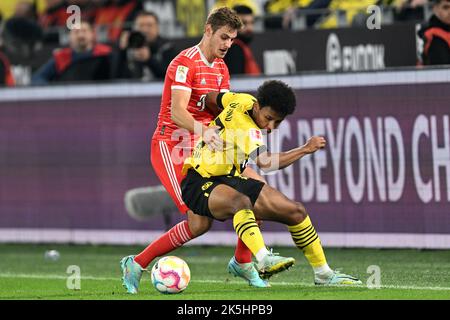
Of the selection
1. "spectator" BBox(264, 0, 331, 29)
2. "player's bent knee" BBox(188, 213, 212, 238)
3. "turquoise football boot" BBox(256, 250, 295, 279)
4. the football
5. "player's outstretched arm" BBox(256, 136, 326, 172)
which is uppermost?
"spectator" BBox(264, 0, 331, 29)

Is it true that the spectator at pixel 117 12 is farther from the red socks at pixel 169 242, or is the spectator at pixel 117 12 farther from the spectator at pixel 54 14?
the red socks at pixel 169 242

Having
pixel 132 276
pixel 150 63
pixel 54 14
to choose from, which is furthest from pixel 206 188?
pixel 54 14

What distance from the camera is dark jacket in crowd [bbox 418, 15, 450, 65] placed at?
14.3 metres

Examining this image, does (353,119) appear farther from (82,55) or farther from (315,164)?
(82,55)

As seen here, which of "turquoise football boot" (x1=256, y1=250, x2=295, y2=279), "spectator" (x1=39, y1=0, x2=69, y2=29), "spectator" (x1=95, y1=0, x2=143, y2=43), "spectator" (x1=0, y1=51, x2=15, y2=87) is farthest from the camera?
"spectator" (x1=39, y1=0, x2=69, y2=29)

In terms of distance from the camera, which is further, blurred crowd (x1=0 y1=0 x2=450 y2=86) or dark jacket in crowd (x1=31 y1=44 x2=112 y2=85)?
dark jacket in crowd (x1=31 y1=44 x2=112 y2=85)

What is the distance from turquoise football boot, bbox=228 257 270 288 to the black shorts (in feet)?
2.49

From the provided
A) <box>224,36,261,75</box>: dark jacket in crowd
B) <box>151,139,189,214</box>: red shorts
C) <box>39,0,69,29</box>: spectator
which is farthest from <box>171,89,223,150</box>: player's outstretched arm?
<box>39,0,69,29</box>: spectator

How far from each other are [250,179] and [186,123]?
2.19ft

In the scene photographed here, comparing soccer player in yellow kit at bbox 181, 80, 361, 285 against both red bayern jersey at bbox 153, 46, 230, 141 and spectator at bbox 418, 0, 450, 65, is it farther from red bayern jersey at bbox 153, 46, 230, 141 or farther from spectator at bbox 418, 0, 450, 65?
spectator at bbox 418, 0, 450, 65

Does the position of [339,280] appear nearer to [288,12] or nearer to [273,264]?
[273,264]

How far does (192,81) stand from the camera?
36.9 ft
